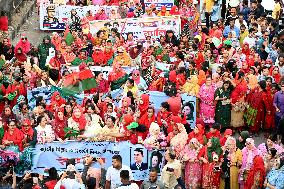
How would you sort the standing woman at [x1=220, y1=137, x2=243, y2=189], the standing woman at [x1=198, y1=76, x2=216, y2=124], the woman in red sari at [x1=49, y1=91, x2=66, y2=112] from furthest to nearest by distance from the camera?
1. the standing woman at [x1=198, y1=76, x2=216, y2=124]
2. the woman in red sari at [x1=49, y1=91, x2=66, y2=112]
3. the standing woman at [x1=220, y1=137, x2=243, y2=189]

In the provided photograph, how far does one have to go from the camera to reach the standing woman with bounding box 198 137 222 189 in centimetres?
1456

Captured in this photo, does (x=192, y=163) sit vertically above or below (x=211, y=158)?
below

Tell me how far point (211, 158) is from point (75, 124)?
9.36 ft

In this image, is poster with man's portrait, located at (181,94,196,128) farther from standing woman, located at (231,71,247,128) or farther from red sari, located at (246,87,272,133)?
red sari, located at (246,87,272,133)

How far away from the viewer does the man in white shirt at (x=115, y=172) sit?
45.2 ft

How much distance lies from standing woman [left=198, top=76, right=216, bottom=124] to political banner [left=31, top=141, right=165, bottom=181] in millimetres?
2777

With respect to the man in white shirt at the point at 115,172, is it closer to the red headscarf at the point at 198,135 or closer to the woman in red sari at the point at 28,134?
the red headscarf at the point at 198,135

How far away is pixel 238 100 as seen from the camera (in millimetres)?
17344

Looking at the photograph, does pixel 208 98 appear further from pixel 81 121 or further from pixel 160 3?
pixel 160 3

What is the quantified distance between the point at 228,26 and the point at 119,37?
114 inches

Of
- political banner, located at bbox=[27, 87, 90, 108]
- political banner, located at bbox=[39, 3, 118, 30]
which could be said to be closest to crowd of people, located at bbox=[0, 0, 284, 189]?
political banner, located at bbox=[27, 87, 90, 108]

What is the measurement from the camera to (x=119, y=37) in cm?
2098

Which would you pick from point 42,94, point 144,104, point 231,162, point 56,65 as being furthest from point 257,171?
point 56,65

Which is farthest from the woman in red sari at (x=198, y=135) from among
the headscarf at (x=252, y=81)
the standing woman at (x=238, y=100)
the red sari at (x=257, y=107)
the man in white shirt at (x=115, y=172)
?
the headscarf at (x=252, y=81)
